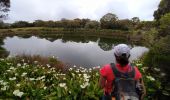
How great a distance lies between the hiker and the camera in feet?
16.2

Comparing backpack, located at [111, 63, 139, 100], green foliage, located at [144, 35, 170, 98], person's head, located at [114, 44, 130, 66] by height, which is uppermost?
person's head, located at [114, 44, 130, 66]

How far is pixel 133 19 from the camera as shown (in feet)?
366

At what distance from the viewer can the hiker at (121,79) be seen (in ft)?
16.2

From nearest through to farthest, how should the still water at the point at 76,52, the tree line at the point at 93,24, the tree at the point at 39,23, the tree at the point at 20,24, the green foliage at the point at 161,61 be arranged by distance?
the green foliage at the point at 161,61, the still water at the point at 76,52, the tree line at the point at 93,24, the tree at the point at 20,24, the tree at the point at 39,23

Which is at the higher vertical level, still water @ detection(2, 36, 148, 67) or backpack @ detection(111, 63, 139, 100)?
backpack @ detection(111, 63, 139, 100)

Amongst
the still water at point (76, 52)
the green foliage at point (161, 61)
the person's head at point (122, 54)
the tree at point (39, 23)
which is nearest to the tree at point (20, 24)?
the tree at point (39, 23)

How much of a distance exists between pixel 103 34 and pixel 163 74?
261 feet

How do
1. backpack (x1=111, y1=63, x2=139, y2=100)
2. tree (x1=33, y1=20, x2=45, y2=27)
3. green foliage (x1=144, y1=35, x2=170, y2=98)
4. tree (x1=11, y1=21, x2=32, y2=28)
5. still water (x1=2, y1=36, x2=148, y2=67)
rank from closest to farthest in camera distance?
backpack (x1=111, y1=63, x2=139, y2=100) → green foliage (x1=144, y1=35, x2=170, y2=98) → still water (x1=2, y1=36, x2=148, y2=67) → tree (x1=11, y1=21, x2=32, y2=28) → tree (x1=33, y1=20, x2=45, y2=27)

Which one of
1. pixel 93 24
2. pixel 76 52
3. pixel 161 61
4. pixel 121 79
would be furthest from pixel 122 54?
pixel 93 24

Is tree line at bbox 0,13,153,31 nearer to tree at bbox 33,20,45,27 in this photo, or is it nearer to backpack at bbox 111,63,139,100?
tree at bbox 33,20,45,27

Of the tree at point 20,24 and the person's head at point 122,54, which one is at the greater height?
the person's head at point 122,54

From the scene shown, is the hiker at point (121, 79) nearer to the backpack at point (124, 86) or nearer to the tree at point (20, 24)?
the backpack at point (124, 86)

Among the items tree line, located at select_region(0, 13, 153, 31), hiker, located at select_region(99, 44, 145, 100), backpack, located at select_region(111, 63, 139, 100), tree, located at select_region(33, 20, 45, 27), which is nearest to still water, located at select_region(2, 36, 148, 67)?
hiker, located at select_region(99, 44, 145, 100)

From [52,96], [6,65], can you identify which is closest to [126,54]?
[52,96]
